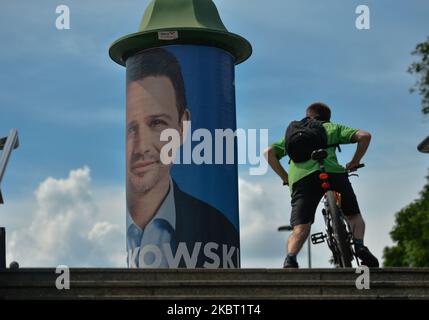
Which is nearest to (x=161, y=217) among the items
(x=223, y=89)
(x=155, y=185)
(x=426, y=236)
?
(x=155, y=185)

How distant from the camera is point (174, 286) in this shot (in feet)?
32.0

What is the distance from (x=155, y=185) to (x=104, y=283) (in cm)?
1147

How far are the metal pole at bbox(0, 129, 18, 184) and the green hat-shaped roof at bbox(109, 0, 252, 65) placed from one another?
384 inches

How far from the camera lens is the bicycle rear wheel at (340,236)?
11578 mm

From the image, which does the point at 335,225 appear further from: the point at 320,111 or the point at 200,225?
the point at 200,225

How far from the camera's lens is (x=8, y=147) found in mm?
11391

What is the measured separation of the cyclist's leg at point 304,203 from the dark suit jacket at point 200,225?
892cm

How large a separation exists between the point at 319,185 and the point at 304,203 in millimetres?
229

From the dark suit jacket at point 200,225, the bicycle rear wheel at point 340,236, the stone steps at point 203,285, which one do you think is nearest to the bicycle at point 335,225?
the bicycle rear wheel at point 340,236

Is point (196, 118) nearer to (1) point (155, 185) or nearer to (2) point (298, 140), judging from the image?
(1) point (155, 185)

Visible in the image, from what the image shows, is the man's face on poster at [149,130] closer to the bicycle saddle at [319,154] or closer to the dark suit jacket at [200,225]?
the dark suit jacket at [200,225]

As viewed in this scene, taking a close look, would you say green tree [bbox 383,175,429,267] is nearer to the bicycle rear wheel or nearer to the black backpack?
the black backpack

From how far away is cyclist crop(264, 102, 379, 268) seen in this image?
38.2 ft
